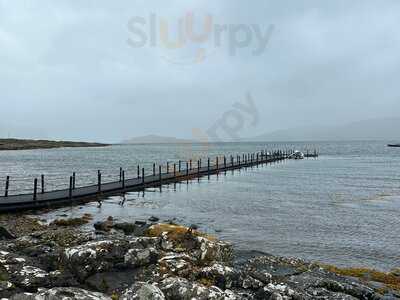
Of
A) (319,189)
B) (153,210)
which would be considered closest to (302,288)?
(153,210)

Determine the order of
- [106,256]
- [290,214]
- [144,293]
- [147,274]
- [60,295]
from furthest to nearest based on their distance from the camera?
1. [290,214]
2. [106,256]
3. [147,274]
4. [144,293]
5. [60,295]

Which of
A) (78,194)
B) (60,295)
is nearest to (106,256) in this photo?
(60,295)

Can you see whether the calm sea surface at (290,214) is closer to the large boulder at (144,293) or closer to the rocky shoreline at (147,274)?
the rocky shoreline at (147,274)

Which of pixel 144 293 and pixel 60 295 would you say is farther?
pixel 144 293

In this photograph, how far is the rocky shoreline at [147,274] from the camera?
6895mm

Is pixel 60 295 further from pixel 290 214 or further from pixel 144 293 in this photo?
pixel 290 214

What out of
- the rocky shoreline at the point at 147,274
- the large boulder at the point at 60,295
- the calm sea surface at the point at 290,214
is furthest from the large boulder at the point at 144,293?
the calm sea surface at the point at 290,214

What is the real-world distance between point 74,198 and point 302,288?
2184 cm

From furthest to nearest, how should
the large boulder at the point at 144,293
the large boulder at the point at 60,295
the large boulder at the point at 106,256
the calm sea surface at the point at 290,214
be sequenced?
the calm sea surface at the point at 290,214 < the large boulder at the point at 106,256 < the large boulder at the point at 144,293 < the large boulder at the point at 60,295

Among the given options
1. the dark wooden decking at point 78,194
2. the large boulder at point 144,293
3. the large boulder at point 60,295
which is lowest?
the dark wooden decking at point 78,194

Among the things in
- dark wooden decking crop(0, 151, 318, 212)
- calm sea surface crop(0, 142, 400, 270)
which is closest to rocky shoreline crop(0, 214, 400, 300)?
calm sea surface crop(0, 142, 400, 270)

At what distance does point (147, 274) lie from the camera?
807cm

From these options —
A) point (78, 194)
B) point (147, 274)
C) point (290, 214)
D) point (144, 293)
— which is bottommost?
point (290, 214)

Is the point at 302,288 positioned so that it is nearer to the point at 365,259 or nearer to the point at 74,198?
the point at 365,259
